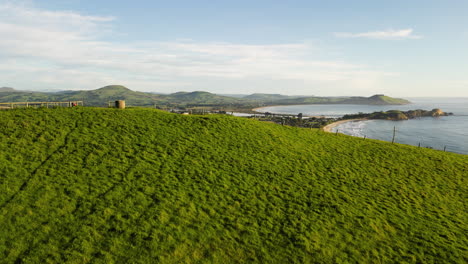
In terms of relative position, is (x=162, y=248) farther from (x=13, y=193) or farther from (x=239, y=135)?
(x=239, y=135)

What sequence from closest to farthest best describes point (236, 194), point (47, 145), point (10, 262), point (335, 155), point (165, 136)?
point (10, 262) → point (236, 194) → point (47, 145) → point (165, 136) → point (335, 155)

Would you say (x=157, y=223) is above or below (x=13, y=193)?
below

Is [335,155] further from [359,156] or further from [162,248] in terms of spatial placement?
[162,248]

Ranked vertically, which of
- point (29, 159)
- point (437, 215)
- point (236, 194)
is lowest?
point (437, 215)

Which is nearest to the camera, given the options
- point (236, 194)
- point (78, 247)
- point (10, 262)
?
point (10, 262)

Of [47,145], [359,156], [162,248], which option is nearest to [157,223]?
[162,248]

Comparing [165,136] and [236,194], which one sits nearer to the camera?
[236,194]

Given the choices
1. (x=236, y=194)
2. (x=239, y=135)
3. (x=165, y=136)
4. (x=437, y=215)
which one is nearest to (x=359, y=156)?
(x=437, y=215)
